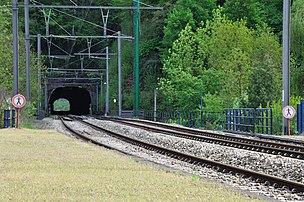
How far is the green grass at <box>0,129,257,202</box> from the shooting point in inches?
464

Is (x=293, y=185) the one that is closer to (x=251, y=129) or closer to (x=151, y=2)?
(x=251, y=129)

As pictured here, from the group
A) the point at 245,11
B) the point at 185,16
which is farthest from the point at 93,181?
the point at 245,11

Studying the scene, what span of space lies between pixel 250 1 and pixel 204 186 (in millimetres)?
61481

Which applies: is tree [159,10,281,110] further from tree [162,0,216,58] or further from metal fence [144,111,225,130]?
tree [162,0,216,58]

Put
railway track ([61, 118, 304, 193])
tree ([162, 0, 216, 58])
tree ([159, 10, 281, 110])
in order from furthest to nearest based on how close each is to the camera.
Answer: tree ([162, 0, 216, 58]) → tree ([159, 10, 281, 110]) → railway track ([61, 118, 304, 193])

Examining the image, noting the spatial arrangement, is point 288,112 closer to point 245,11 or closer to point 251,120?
point 251,120

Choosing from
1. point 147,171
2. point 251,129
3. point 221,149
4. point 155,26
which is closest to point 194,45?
point 155,26

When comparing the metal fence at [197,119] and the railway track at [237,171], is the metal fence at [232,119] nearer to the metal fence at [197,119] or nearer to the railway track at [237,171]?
the metal fence at [197,119]

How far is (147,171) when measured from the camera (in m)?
16.6

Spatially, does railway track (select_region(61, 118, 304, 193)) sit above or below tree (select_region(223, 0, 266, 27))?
below

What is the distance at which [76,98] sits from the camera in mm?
142000

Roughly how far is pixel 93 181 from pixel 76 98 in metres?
129

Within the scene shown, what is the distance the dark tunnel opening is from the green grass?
115991 mm

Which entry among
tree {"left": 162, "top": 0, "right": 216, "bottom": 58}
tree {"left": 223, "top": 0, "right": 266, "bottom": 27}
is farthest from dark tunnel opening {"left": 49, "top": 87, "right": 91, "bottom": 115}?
tree {"left": 223, "top": 0, "right": 266, "bottom": 27}
